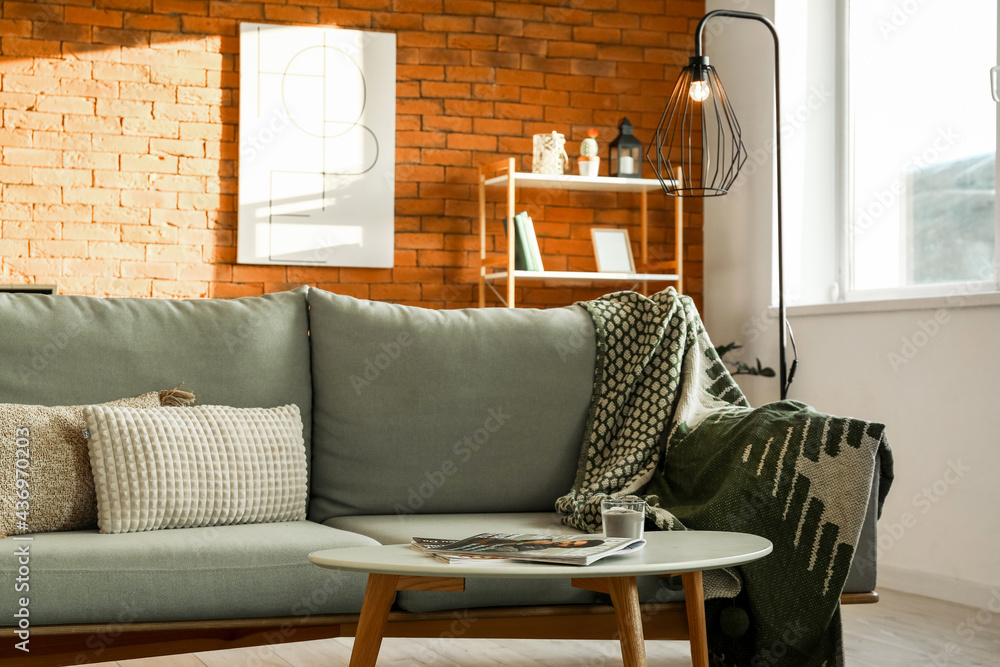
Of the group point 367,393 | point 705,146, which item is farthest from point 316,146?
point 367,393

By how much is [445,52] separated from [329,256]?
1055 millimetres

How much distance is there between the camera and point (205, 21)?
4543 millimetres

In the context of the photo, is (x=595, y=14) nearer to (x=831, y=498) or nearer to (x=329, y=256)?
(x=329, y=256)

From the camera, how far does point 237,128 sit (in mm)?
4578

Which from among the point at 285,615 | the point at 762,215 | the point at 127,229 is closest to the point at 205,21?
the point at 127,229

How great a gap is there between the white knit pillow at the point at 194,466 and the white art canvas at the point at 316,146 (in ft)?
7.42

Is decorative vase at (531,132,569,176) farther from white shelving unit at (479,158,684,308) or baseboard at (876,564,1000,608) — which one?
baseboard at (876,564,1000,608)

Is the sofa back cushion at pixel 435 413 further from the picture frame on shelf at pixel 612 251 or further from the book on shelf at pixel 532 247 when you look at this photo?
the picture frame on shelf at pixel 612 251

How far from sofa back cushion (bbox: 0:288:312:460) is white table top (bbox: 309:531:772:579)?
92 centimetres

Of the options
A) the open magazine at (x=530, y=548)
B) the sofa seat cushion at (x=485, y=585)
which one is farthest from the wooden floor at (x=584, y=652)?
the open magazine at (x=530, y=548)

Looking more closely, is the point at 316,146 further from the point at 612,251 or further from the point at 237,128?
the point at 612,251

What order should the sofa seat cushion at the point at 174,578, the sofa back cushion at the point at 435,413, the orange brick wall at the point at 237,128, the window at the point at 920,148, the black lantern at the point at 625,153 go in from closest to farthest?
the sofa seat cushion at the point at 174,578
the sofa back cushion at the point at 435,413
the window at the point at 920,148
the orange brick wall at the point at 237,128
the black lantern at the point at 625,153

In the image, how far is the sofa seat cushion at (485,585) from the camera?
2.07 m

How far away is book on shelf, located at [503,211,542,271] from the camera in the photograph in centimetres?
454
